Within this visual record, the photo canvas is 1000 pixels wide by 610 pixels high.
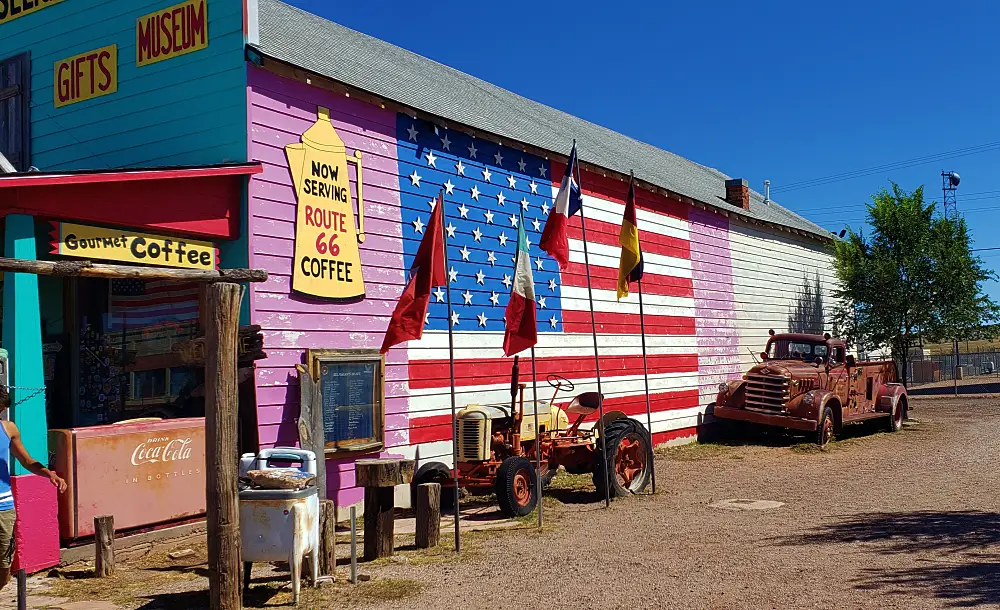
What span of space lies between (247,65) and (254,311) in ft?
9.17

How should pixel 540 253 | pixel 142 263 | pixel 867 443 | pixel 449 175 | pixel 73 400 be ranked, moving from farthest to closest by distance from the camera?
pixel 867 443, pixel 540 253, pixel 449 175, pixel 73 400, pixel 142 263

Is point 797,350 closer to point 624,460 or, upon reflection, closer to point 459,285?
point 624,460

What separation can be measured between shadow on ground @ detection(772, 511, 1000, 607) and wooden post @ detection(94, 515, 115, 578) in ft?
20.0

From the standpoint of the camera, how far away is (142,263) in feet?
29.8

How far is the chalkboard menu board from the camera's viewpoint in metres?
10.3

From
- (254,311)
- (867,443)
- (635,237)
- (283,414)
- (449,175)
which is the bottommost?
(867,443)

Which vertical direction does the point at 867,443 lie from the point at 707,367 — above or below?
below

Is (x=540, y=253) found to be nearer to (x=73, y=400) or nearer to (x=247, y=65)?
(x=247, y=65)

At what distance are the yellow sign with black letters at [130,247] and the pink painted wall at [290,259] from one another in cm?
56

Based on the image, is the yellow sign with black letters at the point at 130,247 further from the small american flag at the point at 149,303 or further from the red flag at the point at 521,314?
the red flag at the point at 521,314

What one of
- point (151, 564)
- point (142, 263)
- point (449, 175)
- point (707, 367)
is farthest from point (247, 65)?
point (707, 367)

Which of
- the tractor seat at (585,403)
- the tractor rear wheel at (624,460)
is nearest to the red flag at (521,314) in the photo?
the tractor rear wheel at (624,460)

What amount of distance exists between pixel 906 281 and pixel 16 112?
2285cm

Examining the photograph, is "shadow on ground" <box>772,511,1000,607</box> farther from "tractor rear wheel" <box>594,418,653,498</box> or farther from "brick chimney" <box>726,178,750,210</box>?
"brick chimney" <box>726,178,750,210</box>
